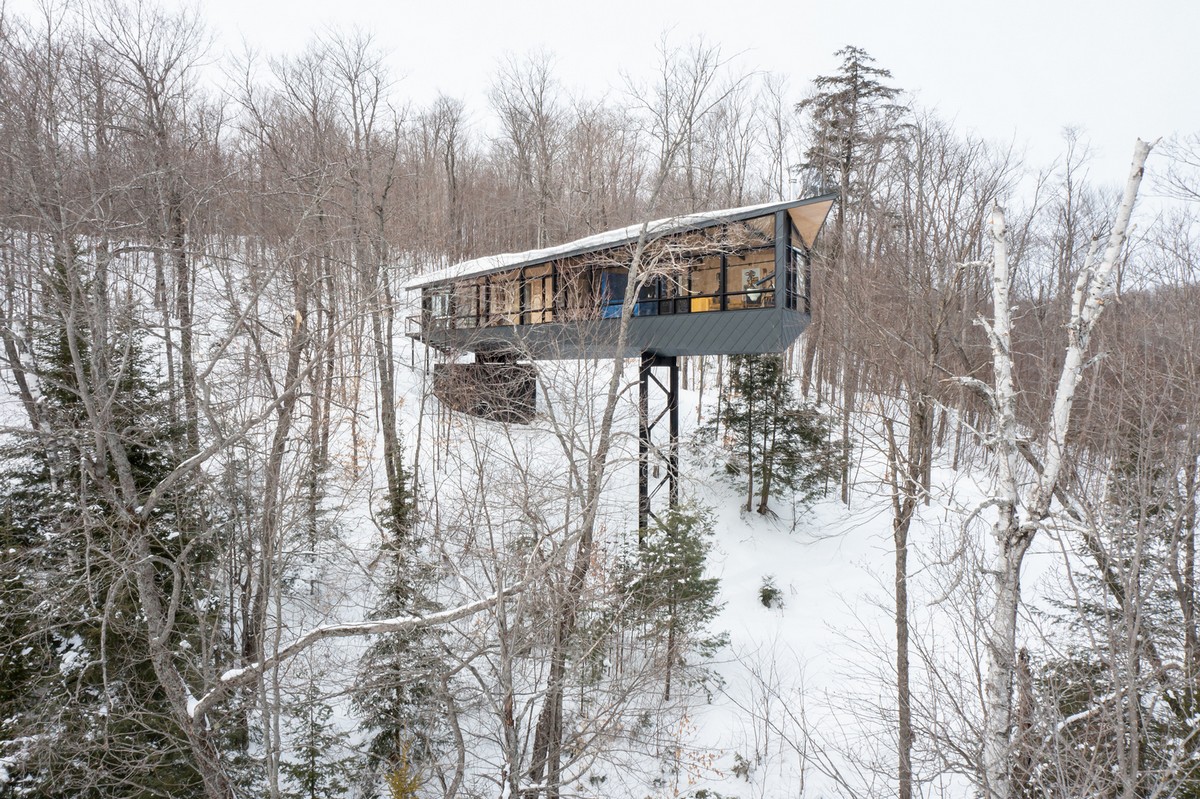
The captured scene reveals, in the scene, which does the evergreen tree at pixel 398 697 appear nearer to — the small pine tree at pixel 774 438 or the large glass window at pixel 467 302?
the large glass window at pixel 467 302

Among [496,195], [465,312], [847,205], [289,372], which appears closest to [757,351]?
[289,372]

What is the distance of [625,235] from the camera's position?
11734 millimetres

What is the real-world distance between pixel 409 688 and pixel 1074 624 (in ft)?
34.6

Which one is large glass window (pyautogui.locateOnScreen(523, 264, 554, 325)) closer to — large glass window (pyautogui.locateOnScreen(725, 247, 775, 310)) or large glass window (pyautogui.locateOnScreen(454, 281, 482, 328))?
large glass window (pyautogui.locateOnScreen(454, 281, 482, 328))

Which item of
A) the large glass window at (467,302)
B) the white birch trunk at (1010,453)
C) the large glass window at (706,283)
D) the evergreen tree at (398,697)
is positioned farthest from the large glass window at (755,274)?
the evergreen tree at (398,697)

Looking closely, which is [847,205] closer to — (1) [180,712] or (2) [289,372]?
(2) [289,372]

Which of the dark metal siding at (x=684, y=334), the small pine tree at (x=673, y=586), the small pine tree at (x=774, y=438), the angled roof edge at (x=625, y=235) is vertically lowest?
the small pine tree at (x=673, y=586)

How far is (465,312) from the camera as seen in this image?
1688cm

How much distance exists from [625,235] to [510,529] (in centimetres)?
630

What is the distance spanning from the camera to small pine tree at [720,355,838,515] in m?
15.6

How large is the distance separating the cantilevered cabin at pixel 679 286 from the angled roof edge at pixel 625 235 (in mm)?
30

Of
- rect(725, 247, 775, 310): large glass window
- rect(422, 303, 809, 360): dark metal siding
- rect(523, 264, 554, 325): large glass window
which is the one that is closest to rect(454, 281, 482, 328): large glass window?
rect(523, 264, 554, 325): large glass window

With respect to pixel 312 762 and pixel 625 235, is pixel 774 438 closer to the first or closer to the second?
pixel 625 235

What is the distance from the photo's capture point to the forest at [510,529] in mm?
6250
